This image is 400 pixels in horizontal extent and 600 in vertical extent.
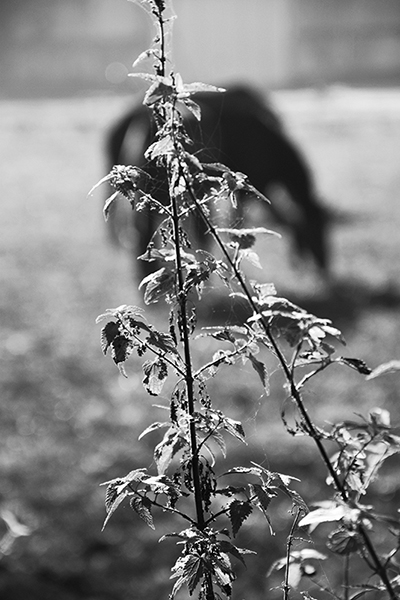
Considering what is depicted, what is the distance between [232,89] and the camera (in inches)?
323

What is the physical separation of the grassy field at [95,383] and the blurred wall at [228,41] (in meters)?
28.9

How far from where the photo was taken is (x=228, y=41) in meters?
40.1

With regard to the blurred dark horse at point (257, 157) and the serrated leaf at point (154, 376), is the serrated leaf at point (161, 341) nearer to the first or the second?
the serrated leaf at point (154, 376)

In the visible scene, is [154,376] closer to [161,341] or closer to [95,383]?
[161,341]

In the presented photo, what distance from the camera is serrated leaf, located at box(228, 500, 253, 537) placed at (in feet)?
3.28

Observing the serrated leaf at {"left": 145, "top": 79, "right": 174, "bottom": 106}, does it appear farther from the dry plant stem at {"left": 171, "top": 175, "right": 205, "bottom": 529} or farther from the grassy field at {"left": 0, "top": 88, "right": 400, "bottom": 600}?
the grassy field at {"left": 0, "top": 88, "right": 400, "bottom": 600}

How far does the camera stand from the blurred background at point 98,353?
3416 mm

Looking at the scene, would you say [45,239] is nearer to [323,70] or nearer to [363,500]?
[363,500]

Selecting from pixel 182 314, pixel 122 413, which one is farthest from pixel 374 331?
pixel 182 314

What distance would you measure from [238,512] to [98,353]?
469 cm

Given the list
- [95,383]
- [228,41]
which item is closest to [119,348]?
[95,383]

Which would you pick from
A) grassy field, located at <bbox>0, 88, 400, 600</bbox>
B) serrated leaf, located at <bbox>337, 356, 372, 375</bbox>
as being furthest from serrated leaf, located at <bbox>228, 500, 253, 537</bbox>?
serrated leaf, located at <bbox>337, 356, 372, 375</bbox>

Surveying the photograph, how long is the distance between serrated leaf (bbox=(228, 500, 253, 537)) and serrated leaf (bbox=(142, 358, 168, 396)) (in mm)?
158

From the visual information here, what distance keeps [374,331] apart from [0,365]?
2.41m
